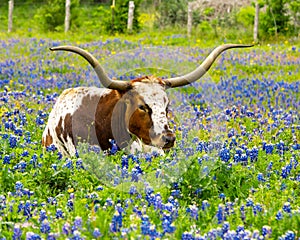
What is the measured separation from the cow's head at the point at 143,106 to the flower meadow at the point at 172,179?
251mm

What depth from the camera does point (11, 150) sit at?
680 cm

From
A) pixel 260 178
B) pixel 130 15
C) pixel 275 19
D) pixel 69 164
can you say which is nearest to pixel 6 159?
pixel 69 164

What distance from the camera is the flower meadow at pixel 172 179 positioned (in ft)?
14.7

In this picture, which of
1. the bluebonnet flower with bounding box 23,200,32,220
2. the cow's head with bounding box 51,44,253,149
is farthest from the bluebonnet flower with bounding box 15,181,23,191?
the cow's head with bounding box 51,44,253,149

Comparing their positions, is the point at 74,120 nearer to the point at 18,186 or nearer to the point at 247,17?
the point at 18,186

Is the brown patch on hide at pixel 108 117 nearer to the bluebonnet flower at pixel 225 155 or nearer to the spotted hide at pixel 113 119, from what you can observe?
the spotted hide at pixel 113 119

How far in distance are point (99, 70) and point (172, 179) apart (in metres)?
1.51

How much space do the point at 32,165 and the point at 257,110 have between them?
203 inches

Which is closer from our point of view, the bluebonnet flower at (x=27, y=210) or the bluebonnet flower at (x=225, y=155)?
the bluebonnet flower at (x=27, y=210)

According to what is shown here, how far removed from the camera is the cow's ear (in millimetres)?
6840

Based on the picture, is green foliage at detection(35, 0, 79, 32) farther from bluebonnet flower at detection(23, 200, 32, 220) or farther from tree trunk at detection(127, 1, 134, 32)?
bluebonnet flower at detection(23, 200, 32, 220)

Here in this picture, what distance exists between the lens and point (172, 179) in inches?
225

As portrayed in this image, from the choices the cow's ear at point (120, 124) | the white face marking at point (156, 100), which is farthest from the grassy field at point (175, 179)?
the white face marking at point (156, 100)

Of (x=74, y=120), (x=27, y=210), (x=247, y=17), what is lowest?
(x=27, y=210)
